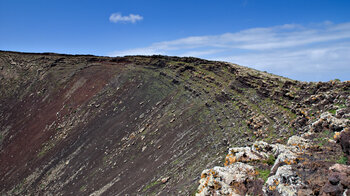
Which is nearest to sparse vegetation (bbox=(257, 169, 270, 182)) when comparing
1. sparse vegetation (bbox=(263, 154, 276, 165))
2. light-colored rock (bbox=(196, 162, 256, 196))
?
light-colored rock (bbox=(196, 162, 256, 196))

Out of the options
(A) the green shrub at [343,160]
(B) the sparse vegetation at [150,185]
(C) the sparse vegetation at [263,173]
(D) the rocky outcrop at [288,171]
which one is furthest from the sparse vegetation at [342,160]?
(B) the sparse vegetation at [150,185]

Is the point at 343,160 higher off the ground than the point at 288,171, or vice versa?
the point at 343,160

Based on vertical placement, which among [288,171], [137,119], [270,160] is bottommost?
[137,119]

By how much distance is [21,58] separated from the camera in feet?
188

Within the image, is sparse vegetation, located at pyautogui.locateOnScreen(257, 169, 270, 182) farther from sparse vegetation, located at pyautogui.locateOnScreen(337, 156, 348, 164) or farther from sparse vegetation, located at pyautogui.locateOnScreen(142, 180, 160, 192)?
sparse vegetation, located at pyautogui.locateOnScreen(142, 180, 160, 192)

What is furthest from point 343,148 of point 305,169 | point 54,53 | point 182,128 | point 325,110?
point 54,53

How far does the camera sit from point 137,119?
30422 millimetres

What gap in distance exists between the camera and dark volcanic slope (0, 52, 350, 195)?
17.8 metres

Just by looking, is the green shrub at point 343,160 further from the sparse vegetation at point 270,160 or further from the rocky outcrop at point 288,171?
the sparse vegetation at point 270,160

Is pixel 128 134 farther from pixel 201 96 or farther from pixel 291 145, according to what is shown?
pixel 291 145

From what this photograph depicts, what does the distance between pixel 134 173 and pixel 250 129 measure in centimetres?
1144

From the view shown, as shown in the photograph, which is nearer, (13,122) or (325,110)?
(325,110)

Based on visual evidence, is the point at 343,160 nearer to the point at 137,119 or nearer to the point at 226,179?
the point at 226,179

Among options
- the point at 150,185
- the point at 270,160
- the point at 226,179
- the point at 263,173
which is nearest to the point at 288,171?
the point at 263,173
